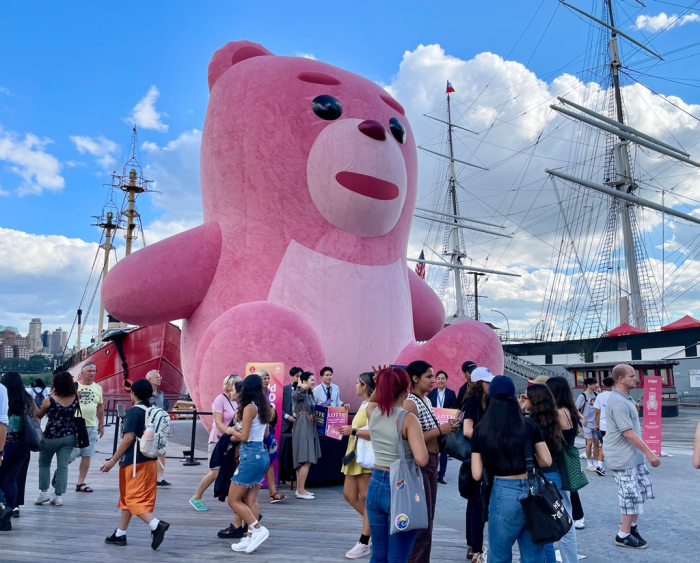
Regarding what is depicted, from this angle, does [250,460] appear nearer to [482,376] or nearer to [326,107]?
[482,376]

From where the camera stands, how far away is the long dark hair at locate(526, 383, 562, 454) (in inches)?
137

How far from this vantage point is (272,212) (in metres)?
8.59

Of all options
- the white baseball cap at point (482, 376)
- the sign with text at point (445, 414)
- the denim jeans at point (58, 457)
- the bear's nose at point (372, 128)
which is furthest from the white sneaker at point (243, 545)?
the bear's nose at point (372, 128)

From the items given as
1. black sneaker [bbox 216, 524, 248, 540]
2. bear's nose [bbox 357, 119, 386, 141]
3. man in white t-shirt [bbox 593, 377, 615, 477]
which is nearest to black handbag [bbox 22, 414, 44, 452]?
black sneaker [bbox 216, 524, 248, 540]

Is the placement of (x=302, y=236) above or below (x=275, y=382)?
above

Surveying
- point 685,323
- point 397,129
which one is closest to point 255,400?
point 397,129

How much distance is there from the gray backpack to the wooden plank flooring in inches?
59.8

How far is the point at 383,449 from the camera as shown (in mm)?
3049

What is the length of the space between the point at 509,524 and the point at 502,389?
0.71m

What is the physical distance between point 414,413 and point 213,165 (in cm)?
696

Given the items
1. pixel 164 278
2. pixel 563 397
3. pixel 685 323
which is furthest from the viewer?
pixel 685 323

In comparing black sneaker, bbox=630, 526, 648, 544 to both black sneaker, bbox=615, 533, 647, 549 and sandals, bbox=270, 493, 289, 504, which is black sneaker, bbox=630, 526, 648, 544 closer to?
black sneaker, bbox=615, 533, 647, 549

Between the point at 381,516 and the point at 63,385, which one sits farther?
the point at 63,385

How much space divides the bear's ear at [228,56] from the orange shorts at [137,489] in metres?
7.25
